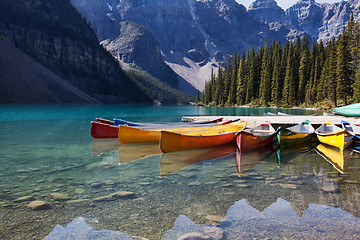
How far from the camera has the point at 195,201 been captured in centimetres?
661

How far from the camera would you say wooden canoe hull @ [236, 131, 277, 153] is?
12969 millimetres

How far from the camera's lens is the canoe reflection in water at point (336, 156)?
10.5 meters

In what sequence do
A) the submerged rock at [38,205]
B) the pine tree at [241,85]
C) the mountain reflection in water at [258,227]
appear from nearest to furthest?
the mountain reflection in water at [258,227], the submerged rock at [38,205], the pine tree at [241,85]

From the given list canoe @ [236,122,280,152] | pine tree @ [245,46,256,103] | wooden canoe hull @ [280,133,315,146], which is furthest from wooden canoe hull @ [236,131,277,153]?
pine tree @ [245,46,256,103]

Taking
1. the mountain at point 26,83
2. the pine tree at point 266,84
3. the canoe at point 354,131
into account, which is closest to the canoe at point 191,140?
the canoe at point 354,131

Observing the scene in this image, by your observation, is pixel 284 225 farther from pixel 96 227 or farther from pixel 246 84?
pixel 246 84

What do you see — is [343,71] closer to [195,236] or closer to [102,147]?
[102,147]

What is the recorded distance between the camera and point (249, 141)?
1332cm

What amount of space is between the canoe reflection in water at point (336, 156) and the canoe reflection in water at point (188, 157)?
4676mm

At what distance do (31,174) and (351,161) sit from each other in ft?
44.4

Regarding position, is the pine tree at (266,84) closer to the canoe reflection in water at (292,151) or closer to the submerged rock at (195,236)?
the canoe reflection in water at (292,151)

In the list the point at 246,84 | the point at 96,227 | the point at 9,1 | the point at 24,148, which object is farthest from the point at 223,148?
the point at 9,1

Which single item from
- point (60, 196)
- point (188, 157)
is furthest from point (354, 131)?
point (60, 196)

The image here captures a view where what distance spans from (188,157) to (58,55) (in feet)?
423
